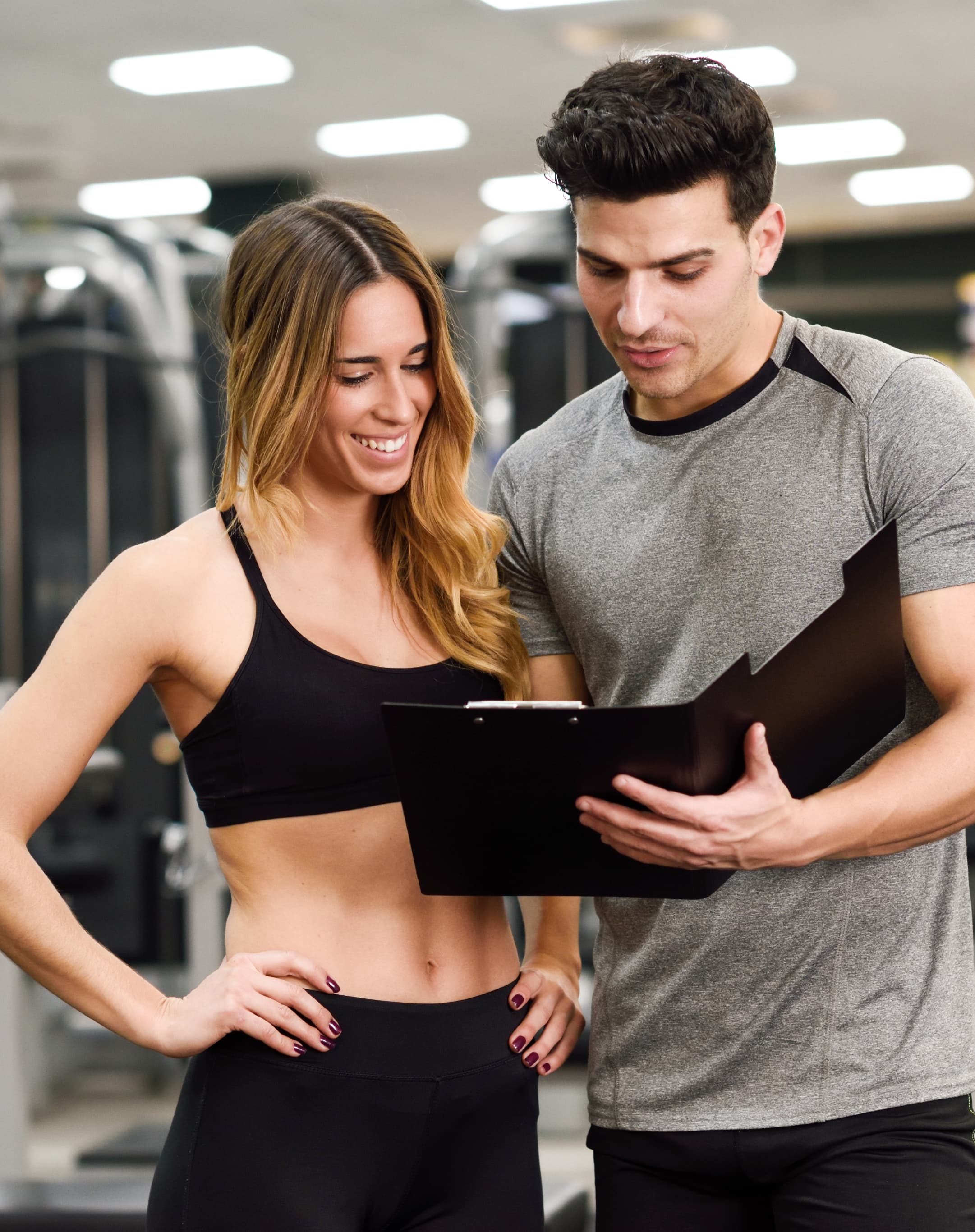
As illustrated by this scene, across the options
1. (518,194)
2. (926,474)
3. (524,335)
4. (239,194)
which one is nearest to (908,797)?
(926,474)

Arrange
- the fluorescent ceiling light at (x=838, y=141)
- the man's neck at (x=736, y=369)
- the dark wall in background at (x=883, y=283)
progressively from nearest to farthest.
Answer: the man's neck at (x=736, y=369), the fluorescent ceiling light at (x=838, y=141), the dark wall in background at (x=883, y=283)

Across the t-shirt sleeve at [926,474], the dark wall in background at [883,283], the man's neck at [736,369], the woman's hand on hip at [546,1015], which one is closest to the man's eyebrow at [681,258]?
the man's neck at [736,369]

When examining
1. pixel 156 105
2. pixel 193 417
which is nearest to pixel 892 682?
pixel 193 417

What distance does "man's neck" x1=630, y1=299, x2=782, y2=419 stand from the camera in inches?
61.2

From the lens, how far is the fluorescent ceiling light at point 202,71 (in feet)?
21.9

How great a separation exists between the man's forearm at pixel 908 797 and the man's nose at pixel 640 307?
0.47m

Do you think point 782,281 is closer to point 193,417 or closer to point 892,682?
point 193,417

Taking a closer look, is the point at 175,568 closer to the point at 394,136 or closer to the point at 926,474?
the point at 926,474

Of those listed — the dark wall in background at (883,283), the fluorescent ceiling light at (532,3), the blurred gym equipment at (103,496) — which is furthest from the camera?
the dark wall in background at (883,283)

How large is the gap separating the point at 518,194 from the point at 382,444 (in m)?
8.39

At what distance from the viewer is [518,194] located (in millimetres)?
9602

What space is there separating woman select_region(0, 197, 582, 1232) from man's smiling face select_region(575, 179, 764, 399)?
215 mm

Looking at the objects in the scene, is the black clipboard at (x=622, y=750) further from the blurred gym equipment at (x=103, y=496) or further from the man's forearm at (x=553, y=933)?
the blurred gym equipment at (x=103, y=496)

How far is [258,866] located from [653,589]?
489mm
